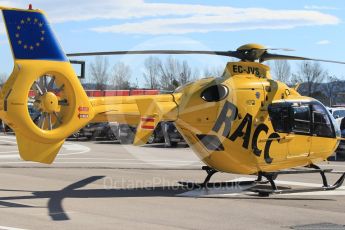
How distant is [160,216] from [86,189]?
13.2 ft

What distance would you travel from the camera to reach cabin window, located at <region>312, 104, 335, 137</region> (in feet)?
46.0

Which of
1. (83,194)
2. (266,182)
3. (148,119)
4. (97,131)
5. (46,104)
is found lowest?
(97,131)

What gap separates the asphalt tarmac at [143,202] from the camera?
967 centimetres

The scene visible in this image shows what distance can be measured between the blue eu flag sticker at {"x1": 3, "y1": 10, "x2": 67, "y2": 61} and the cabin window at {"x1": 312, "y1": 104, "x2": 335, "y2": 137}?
663 centimetres

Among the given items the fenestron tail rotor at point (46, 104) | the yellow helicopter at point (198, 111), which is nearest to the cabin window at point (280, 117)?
the yellow helicopter at point (198, 111)

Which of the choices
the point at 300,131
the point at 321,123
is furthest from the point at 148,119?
the point at 321,123

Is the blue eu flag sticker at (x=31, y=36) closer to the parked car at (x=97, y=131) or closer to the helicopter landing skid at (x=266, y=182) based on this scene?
the helicopter landing skid at (x=266, y=182)

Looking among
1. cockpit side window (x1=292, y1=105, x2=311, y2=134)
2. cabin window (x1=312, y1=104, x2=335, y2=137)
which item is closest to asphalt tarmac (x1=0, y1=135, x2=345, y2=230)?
cabin window (x1=312, y1=104, x2=335, y2=137)

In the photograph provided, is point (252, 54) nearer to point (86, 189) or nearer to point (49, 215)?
point (86, 189)

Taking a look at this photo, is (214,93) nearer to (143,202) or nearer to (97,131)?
(143,202)

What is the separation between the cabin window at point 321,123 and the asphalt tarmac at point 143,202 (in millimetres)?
1525

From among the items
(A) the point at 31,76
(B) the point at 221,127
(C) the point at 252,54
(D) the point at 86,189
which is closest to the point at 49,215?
(A) the point at 31,76

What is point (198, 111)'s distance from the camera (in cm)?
1277

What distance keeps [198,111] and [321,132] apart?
141 inches
